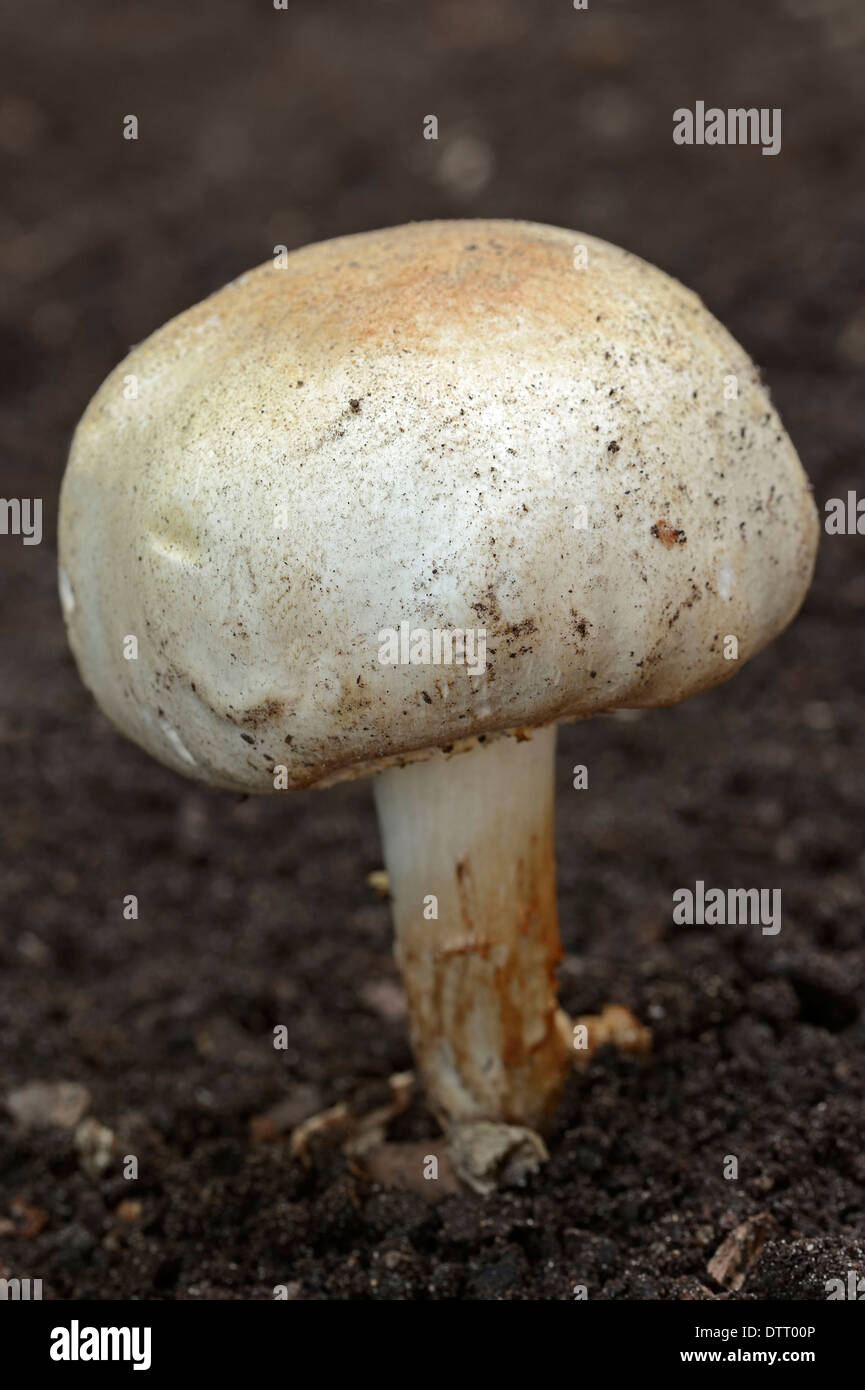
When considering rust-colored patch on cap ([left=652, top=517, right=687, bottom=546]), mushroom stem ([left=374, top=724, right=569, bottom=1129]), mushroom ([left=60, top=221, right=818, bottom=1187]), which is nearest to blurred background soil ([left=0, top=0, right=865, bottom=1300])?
mushroom stem ([left=374, top=724, right=569, bottom=1129])

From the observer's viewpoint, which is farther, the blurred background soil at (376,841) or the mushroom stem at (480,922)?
the blurred background soil at (376,841)

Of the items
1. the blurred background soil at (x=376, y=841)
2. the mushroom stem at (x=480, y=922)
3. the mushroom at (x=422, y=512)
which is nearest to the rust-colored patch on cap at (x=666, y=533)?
the mushroom at (x=422, y=512)

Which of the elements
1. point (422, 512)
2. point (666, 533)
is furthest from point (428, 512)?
point (666, 533)

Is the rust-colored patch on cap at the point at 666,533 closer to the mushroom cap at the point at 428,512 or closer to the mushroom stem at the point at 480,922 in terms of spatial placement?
the mushroom cap at the point at 428,512

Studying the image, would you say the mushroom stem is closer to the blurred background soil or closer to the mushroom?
the mushroom

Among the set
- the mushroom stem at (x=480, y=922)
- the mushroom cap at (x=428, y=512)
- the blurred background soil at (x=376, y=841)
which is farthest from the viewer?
the blurred background soil at (x=376, y=841)

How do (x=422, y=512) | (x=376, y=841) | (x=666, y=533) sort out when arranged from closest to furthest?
1. (x=422, y=512)
2. (x=666, y=533)
3. (x=376, y=841)

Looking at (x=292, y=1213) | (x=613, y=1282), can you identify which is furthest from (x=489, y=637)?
(x=292, y=1213)

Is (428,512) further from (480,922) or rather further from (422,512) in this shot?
(480,922)
